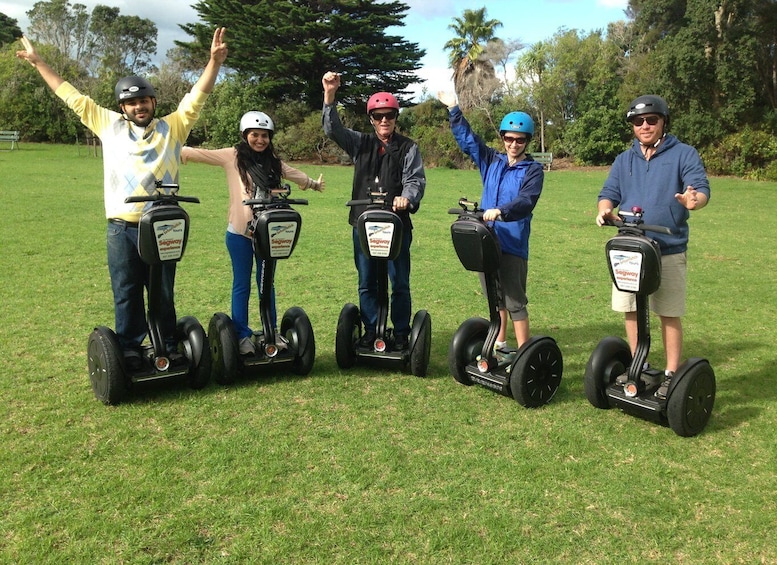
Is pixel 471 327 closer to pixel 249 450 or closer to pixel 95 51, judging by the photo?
pixel 249 450

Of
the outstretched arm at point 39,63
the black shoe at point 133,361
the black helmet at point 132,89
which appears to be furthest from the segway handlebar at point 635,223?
the outstretched arm at point 39,63

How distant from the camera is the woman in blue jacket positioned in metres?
4.84

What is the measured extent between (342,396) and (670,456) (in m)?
2.22

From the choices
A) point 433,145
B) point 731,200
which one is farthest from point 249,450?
point 433,145

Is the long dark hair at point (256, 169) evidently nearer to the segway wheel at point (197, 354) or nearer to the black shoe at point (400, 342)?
the segway wheel at point (197, 354)

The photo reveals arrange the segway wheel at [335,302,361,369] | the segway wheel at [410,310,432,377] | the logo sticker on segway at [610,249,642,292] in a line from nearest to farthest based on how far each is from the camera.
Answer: the logo sticker on segway at [610,249,642,292]
the segway wheel at [410,310,432,377]
the segway wheel at [335,302,361,369]

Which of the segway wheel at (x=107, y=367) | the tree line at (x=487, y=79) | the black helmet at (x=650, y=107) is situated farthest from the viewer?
the tree line at (x=487, y=79)

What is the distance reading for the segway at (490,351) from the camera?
4.64 meters

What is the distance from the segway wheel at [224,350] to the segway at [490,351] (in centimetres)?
162

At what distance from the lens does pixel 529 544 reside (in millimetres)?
3186

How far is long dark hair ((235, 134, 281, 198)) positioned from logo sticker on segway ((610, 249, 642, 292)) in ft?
8.14

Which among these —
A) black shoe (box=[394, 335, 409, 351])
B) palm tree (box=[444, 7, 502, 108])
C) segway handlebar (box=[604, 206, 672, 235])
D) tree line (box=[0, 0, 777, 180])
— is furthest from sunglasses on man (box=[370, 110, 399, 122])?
palm tree (box=[444, 7, 502, 108])

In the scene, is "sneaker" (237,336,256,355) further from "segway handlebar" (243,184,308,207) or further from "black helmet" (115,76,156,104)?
"black helmet" (115,76,156,104)

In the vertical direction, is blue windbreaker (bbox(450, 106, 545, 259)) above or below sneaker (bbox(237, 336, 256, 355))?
above
